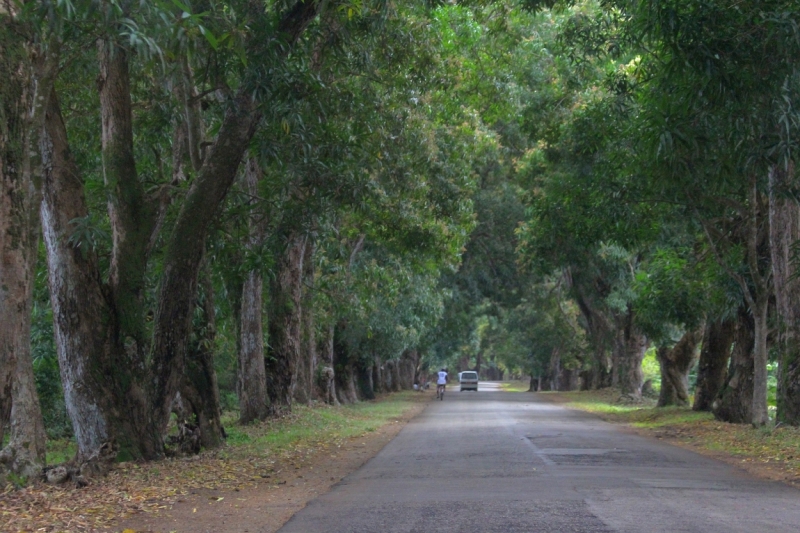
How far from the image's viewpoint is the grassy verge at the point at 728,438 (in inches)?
543

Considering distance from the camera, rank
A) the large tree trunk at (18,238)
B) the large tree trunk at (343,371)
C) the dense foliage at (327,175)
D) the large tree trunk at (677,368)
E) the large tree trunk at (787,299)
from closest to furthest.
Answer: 1. the large tree trunk at (18,238)
2. the dense foliage at (327,175)
3. the large tree trunk at (787,299)
4. the large tree trunk at (677,368)
5. the large tree trunk at (343,371)

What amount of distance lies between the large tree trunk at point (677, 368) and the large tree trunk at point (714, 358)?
12.3ft

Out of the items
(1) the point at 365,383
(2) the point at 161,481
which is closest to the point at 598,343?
(1) the point at 365,383

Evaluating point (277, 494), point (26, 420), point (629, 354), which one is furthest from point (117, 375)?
point (629, 354)

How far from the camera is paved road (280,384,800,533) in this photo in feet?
27.1

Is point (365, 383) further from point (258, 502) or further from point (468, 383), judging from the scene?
point (258, 502)

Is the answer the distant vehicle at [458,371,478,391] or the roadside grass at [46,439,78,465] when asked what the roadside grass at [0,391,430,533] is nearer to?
the roadside grass at [46,439,78,465]

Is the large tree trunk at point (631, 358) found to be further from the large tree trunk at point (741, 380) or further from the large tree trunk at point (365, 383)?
the large tree trunk at point (741, 380)

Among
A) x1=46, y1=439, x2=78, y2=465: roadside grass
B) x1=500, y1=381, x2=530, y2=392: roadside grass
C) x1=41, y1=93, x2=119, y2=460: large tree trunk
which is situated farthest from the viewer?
x1=500, y1=381, x2=530, y2=392: roadside grass

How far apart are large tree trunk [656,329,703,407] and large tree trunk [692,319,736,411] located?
374 centimetres

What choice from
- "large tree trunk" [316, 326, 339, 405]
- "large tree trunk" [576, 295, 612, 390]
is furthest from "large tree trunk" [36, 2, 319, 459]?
"large tree trunk" [576, 295, 612, 390]

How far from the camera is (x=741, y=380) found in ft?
70.5

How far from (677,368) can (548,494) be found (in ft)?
69.8

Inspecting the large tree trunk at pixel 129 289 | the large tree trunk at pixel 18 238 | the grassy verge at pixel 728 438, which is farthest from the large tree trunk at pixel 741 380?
the large tree trunk at pixel 18 238
